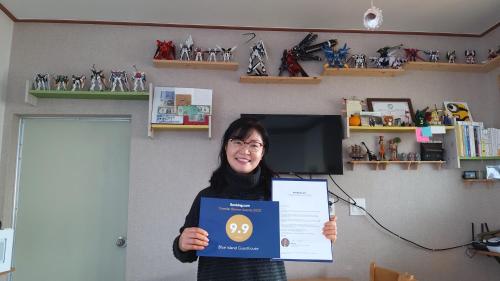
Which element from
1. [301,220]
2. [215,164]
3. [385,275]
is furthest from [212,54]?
[385,275]

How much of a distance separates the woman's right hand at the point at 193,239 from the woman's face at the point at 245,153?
248mm

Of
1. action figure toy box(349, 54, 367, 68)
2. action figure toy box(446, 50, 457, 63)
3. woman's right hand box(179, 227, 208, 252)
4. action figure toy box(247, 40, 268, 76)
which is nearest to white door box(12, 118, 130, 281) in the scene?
action figure toy box(247, 40, 268, 76)

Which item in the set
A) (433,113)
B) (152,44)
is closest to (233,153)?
(152,44)

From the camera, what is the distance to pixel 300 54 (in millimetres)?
2969

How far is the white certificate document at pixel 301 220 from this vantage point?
1.25 m

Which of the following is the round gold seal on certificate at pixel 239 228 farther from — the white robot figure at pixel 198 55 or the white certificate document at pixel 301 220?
the white robot figure at pixel 198 55

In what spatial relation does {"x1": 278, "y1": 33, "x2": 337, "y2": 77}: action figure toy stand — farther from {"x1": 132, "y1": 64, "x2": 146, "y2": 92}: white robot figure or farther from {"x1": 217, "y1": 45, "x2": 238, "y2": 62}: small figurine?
{"x1": 132, "y1": 64, "x2": 146, "y2": 92}: white robot figure

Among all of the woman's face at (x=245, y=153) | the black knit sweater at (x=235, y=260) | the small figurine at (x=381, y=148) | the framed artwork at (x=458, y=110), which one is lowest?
the black knit sweater at (x=235, y=260)

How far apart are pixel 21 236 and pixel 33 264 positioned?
24 centimetres

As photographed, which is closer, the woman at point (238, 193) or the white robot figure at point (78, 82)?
the woman at point (238, 193)

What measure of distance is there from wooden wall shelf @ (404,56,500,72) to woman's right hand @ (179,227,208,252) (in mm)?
2574

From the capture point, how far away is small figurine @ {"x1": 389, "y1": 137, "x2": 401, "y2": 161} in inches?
113

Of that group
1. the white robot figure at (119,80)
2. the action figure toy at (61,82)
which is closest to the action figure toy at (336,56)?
the white robot figure at (119,80)

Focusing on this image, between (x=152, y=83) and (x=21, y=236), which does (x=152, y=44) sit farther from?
(x=21, y=236)
